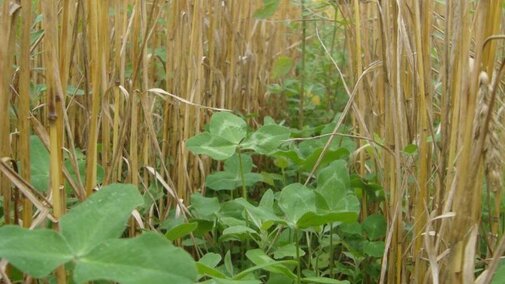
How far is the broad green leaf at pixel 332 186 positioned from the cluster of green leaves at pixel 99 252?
40 centimetres

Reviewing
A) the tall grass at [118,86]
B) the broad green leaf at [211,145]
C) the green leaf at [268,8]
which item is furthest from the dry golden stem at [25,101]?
the green leaf at [268,8]

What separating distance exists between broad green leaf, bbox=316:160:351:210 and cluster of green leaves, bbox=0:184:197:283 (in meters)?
0.40

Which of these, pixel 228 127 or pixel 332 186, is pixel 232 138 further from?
pixel 332 186

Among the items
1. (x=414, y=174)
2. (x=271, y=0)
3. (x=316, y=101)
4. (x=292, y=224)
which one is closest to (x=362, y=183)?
(x=414, y=174)

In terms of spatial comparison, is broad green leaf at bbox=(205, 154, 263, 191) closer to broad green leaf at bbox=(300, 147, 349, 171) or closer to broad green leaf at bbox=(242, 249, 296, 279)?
broad green leaf at bbox=(300, 147, 349, 171)

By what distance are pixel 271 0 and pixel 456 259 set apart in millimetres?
826

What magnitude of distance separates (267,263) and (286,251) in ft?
0.49

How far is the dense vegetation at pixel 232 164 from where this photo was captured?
676 millimetres

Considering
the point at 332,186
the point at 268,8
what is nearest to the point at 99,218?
the point at 332,186

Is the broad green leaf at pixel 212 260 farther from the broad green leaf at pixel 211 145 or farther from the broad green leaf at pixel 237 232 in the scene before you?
the broad green leaf at pixel 211 145

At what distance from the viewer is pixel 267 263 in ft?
2.74

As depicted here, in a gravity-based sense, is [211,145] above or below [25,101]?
below

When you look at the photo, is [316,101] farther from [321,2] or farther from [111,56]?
[111,56]

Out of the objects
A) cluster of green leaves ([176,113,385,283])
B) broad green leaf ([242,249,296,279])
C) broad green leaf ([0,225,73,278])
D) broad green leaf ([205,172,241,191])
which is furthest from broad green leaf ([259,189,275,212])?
broad green leaf ([0,225,73,278])
